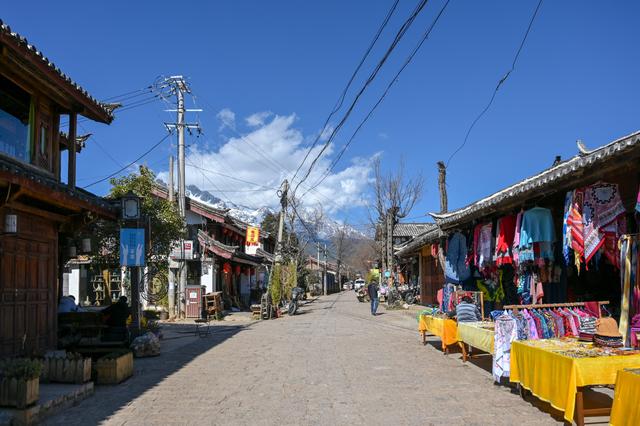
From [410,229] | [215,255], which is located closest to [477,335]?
[215,255]

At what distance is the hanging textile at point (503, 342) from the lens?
833cm

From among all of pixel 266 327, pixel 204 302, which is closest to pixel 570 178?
pixel 266 327

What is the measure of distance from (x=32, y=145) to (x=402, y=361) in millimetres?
8900

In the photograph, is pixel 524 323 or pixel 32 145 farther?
pixel 32 145

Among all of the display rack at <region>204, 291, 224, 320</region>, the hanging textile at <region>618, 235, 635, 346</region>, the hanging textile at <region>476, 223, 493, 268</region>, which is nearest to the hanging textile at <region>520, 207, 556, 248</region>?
the hanging textile at <region>476, 223, 493, 268</region>

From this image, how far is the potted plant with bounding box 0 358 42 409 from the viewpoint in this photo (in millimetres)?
6609

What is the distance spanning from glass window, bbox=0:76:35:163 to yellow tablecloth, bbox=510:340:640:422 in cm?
953

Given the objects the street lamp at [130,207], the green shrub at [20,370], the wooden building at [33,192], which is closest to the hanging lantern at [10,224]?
the wooden building at [33,192]

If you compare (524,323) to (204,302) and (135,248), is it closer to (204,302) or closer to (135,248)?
(135,248)

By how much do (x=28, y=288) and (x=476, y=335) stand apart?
8.67 m

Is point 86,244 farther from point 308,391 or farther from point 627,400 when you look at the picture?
point 627,400

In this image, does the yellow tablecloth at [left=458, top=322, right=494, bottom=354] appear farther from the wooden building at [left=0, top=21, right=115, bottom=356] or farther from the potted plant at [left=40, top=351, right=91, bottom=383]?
the wooden building at [left=0, top=21, right=115, bottom=356]

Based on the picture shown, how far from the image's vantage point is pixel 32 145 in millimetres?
11016

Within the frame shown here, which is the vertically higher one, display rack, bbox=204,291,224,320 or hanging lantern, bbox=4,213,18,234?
hanging lantern, bbox=4,213,18,234
